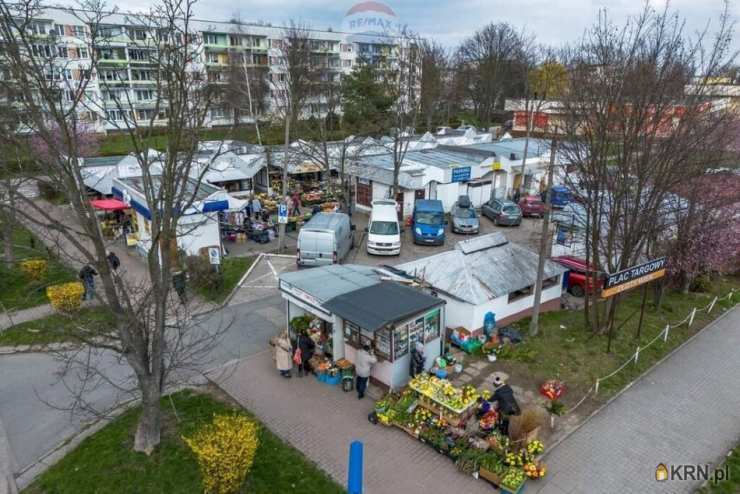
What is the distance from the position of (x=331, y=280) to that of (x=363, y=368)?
2.79 metres

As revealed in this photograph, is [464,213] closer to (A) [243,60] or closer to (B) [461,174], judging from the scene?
(B) [461,174]

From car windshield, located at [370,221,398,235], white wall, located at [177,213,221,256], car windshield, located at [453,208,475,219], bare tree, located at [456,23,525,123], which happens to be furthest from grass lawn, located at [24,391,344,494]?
bare tree, located at [456,23,525,123]

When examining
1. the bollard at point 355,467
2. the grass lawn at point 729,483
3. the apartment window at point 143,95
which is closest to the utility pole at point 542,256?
the grass lawn at point 729,483

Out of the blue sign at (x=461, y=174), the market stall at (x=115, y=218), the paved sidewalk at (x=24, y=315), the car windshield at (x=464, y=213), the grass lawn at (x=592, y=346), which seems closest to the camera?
the grass lawn at (x=592, y=346)

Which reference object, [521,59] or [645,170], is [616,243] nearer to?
[645,170]

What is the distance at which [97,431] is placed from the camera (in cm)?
985

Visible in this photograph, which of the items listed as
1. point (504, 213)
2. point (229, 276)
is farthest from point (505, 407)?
point (504, 213)

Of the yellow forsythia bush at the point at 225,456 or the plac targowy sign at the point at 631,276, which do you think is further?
the plac targowy sign at the point at 631,276

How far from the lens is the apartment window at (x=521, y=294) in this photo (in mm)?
14655

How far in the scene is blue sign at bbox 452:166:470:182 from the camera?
28344 mm

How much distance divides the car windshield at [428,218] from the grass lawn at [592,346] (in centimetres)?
920

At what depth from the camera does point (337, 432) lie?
32.3ft

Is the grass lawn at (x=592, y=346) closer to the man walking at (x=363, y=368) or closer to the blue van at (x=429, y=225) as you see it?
the man walking at (x=363, y=368)

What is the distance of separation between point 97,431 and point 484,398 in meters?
7.98
